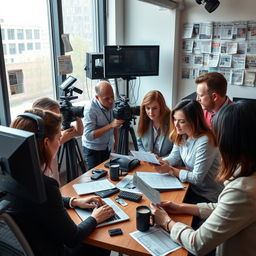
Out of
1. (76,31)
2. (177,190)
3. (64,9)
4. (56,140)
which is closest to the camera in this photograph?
(56,140)

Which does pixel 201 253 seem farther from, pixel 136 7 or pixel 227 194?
pixel 136 7

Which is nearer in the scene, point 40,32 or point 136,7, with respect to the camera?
point 40,32

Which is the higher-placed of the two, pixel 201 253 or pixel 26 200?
pixel 26 200

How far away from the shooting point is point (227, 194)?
1084mm

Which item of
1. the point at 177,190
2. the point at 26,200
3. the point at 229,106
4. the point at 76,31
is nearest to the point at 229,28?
the point at 76,31

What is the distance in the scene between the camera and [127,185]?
1.72 meters

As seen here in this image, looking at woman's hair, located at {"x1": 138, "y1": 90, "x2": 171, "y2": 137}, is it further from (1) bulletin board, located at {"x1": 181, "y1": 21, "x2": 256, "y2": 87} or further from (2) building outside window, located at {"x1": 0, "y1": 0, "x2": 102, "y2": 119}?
(1) bulletin board, located at {"x1": 181, "y1": 21, "x2": 256, "y2": 87}

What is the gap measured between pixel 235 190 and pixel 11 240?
0.82 meters

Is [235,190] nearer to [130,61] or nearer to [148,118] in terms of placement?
[148,118]

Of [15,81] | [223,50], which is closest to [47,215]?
[15,81]

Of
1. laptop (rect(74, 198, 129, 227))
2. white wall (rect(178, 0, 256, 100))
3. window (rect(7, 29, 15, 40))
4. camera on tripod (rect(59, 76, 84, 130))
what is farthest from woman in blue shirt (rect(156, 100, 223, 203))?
white wall (rect(178, 0, 256, 100))

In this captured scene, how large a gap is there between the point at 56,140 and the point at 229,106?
714 millimetres

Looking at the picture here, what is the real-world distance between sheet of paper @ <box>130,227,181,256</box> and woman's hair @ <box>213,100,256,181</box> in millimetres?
376

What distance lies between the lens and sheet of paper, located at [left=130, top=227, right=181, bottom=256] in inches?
46.7
